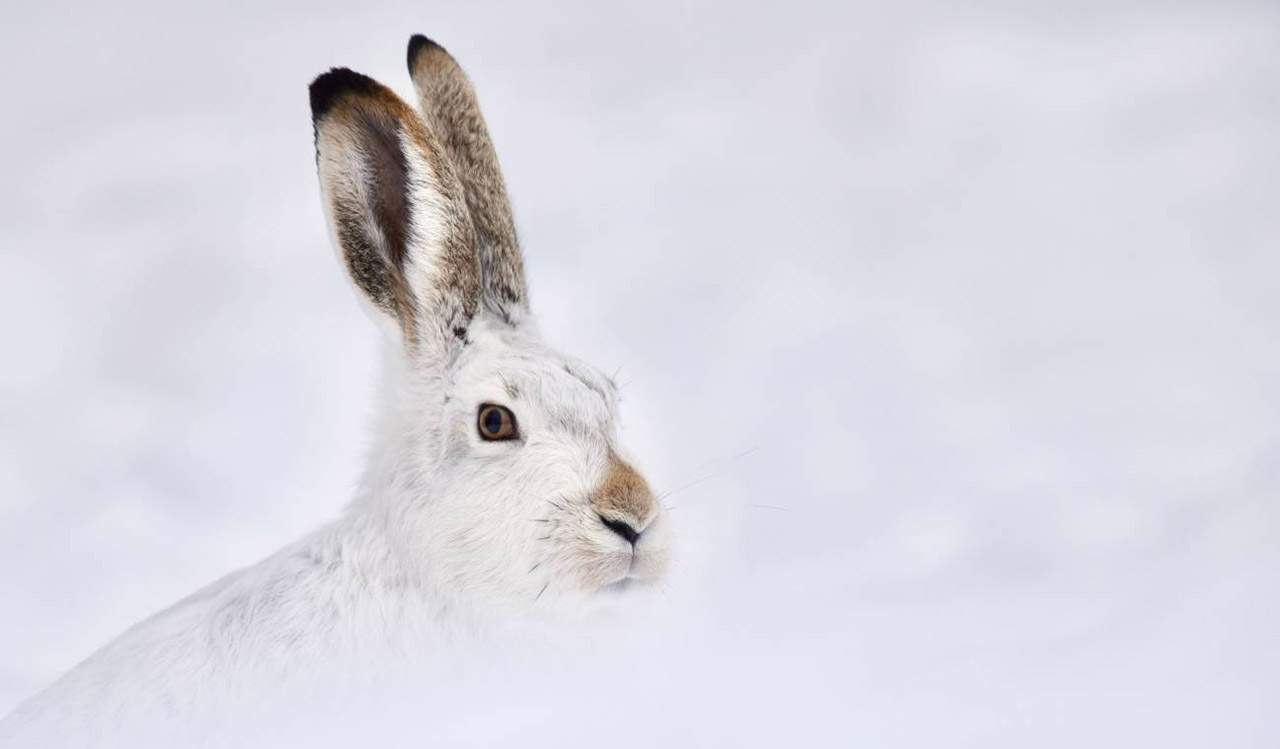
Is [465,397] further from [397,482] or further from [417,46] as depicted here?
[417,46]

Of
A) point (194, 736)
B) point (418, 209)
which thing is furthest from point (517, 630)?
point (418, 209)

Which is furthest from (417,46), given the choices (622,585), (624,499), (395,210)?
(622,585)

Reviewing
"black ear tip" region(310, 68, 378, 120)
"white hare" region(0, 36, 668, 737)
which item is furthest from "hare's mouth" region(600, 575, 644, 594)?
"black ear tip" region(310, 68, 378, 120)

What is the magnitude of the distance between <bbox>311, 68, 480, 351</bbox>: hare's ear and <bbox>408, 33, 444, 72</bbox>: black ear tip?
42 cm

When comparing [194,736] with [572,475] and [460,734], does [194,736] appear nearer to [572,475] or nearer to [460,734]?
[460,734]

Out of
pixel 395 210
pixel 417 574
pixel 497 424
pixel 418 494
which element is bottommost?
pixel 417 574

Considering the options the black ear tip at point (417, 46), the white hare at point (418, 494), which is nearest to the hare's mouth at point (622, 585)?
the white hare at point (418, 494)

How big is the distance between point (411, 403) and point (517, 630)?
533 millimetres

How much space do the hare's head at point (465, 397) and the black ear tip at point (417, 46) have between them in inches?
8.9

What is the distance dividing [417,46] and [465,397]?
34.4 inches

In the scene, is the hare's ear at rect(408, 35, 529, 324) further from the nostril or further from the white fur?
the nostril

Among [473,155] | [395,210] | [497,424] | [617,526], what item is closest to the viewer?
[617,526]

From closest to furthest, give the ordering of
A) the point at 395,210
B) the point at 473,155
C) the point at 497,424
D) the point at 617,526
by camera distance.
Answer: the point at 617,526, the point at 497,424, the point at 395,210, the point at 473,155

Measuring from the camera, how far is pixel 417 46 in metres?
3.30
